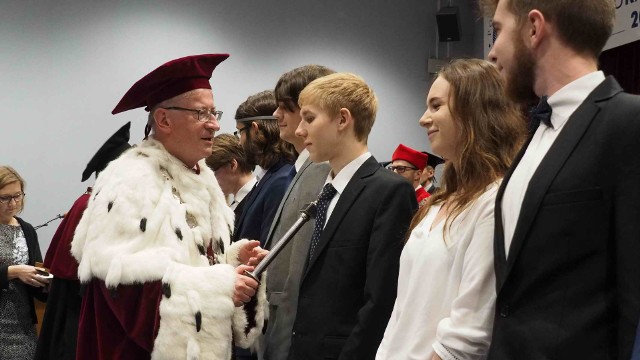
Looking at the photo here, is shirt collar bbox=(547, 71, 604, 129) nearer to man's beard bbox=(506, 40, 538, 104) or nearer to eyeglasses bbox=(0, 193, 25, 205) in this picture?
man's beard bbox=(506, 40, 538, 104)

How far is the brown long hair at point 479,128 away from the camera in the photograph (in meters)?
1.92

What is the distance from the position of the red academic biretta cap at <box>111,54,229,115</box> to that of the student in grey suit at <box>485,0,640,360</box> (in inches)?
54.0

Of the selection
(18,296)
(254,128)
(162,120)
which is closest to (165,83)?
(162,120)

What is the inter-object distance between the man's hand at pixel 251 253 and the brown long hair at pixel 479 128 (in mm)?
837

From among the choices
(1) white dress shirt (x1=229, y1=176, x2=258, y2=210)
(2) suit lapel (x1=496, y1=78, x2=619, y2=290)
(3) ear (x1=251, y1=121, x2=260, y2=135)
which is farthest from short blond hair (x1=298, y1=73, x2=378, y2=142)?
(1) white dress shirt (x1=229, y1=176, x2=258, y2=210)

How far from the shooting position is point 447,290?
184cm

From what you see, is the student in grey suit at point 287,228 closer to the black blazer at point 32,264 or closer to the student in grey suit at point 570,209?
the student in grey suit at point 570,209

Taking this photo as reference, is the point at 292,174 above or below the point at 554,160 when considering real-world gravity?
below

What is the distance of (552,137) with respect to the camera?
1.58m

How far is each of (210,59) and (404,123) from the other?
582 centimetres

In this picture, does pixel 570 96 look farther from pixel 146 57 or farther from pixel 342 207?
pixel 146 57

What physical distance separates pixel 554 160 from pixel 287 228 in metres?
1.52

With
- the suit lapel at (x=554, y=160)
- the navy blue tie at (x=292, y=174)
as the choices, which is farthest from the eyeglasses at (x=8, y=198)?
the suit lapel at (x=554, y=160)

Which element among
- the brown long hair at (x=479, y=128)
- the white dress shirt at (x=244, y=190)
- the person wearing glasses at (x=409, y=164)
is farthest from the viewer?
the person wearing glasses at (x=409, y=164)
